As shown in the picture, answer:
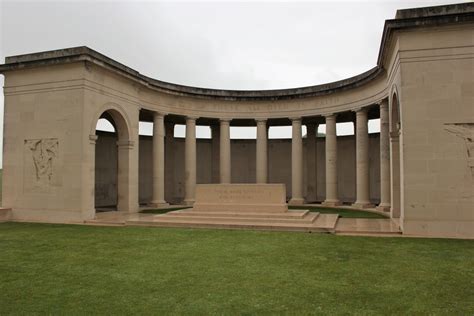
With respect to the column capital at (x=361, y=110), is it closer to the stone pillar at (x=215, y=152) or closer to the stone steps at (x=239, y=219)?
the stone steps at (x=239, y=219)

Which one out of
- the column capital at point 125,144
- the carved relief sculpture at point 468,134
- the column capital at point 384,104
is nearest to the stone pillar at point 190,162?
the column capital at point 125,144

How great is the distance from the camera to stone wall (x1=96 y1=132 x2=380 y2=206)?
3712cm

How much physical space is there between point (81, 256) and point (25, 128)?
15250 mm

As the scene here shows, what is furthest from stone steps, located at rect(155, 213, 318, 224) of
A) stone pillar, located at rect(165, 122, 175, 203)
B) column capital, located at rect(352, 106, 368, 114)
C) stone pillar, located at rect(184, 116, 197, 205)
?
stone pillar, located at rect(165, 122, 175, 203)

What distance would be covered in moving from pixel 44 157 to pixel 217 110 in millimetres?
16946

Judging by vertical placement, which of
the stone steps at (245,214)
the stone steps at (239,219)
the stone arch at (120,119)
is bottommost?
the stone steps at (239,219)

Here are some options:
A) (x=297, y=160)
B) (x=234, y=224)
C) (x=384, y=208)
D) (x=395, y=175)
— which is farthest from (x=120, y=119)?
(x=384, y=208)

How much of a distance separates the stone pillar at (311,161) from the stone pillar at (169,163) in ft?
46.9

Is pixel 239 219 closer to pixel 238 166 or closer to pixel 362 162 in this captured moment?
pixel 362 162

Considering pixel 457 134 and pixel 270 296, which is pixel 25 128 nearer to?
pixel 270 296

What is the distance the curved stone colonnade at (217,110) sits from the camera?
691 inches

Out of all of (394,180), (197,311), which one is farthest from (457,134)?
(197,311)

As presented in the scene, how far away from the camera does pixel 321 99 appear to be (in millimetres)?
34812

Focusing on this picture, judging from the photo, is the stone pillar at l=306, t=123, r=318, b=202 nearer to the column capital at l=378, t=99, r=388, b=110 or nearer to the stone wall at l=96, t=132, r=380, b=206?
the stone wall at l=96, t=132, r=380, b=206
